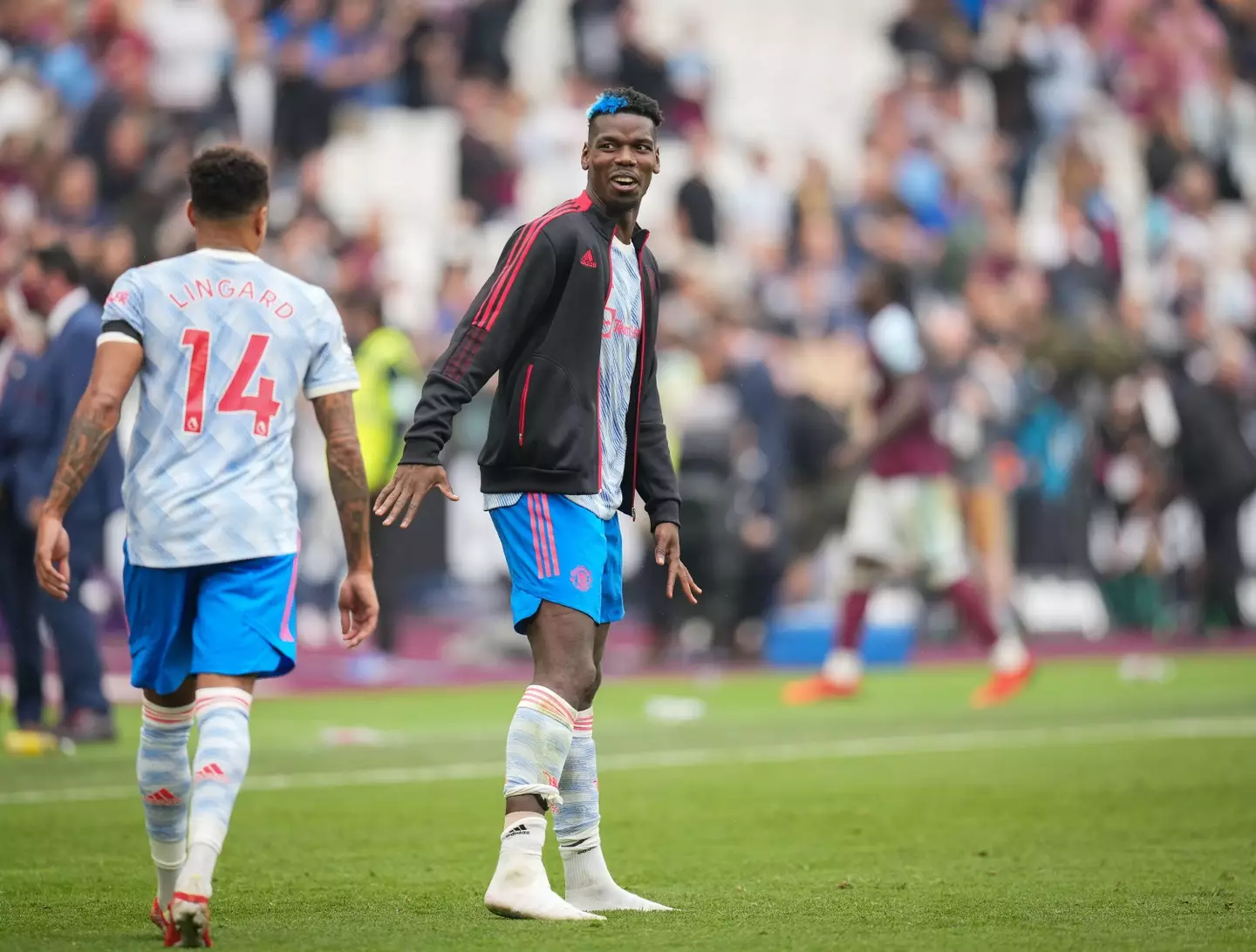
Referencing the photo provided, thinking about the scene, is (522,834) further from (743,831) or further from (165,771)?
(743,831)

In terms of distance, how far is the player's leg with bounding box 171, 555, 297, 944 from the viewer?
5883 mm

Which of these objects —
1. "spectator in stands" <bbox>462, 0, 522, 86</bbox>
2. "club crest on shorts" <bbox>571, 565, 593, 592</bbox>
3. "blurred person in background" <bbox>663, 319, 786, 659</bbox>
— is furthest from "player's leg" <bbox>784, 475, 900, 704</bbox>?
"spectator in stands" <bbox>462, 0, 522, 86</bbox>

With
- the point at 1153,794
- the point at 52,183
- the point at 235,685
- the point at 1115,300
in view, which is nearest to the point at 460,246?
the point at 52,183

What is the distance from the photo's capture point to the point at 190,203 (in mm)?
6305

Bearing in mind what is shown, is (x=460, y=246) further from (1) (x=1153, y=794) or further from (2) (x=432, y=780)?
(1) (x=1153, y=794)

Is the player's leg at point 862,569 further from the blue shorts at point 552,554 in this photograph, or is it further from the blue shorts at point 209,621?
the blue shorts at point 209,621

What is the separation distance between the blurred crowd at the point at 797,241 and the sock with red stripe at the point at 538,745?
9266 mm

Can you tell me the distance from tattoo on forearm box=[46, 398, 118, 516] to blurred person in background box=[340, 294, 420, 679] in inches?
386

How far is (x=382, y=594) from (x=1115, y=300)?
1123cm

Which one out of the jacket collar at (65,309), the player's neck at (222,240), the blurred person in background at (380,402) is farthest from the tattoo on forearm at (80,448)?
the blurred person in background at (380,402)

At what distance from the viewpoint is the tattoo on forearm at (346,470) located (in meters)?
6.36

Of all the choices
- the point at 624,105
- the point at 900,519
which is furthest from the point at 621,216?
the point at 900,519

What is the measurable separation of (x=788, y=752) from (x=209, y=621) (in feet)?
21.4

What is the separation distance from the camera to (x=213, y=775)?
590 centimetres
